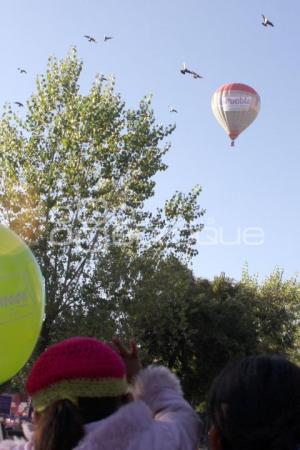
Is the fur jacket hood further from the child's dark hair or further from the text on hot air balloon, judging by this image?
the text on hot air balloon

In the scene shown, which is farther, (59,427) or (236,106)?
(236,106)

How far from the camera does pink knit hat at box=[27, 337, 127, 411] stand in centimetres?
276

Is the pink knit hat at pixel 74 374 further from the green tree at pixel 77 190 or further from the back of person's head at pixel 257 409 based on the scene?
the green tree at pixel 77 190

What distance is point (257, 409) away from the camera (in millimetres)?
2172

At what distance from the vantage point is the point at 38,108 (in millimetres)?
24609

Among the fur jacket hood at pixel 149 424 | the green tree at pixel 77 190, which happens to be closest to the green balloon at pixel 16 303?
the fur jacket hood at pixel 149 424

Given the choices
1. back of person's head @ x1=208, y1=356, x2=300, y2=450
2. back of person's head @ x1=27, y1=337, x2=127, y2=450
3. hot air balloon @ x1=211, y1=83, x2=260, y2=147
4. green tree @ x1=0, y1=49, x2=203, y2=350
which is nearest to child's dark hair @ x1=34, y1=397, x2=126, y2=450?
back of person's head @ x1=27, y1=337, x2=127, y2=450

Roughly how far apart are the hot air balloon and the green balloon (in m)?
30.4

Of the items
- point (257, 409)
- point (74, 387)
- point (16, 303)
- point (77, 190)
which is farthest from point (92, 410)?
point (77, 190)

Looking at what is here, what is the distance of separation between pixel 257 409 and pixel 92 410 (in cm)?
78

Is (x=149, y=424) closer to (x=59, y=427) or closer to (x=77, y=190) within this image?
(x=59, y=427)

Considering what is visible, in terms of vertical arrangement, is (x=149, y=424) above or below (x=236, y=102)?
below

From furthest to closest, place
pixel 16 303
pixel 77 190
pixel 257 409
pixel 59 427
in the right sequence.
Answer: pixel 77 190 < pixel 16 303 < pixel 59 427 < pixel 257 409

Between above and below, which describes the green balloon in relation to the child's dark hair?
above
